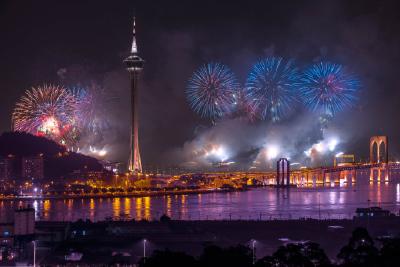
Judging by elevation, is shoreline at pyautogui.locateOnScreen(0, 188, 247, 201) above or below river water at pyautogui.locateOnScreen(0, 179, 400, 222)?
above

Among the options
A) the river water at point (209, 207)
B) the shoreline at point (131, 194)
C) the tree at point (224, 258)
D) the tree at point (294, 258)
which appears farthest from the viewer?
the shoreline at point (131, 194)

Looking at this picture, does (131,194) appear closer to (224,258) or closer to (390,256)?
(224,258)

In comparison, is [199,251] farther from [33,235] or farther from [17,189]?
[17,189]

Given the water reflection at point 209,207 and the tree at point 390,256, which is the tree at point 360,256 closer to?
the tree at point 390,256

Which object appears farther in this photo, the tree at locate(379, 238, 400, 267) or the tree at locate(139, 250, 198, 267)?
the tree at locate(139, 250, 198, 267)

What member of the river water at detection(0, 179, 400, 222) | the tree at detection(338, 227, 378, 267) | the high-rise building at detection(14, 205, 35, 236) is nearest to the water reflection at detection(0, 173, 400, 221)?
the river water at detection(0, 179, 400, 222)

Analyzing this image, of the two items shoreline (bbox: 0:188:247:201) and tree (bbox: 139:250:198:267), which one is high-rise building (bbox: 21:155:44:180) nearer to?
shoreline (bbox: 0:188:247:201)

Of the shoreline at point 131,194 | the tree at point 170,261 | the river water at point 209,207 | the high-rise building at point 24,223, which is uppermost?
the shoreline at point 131,194

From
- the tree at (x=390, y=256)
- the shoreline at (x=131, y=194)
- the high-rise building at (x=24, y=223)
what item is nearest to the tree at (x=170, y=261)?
the tree at (x=390, y=256)

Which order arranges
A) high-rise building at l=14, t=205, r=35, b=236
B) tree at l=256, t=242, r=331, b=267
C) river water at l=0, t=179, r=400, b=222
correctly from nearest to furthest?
tree at l=256, t=242, r=331, b=267
high-rise building at l=14, t=205, r=35, b=236
river water at l=0, t=179, r=400, b=222

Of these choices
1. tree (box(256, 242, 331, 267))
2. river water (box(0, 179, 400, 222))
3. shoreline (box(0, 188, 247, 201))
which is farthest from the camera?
shoreline (box(0, 188, 247, 201))
